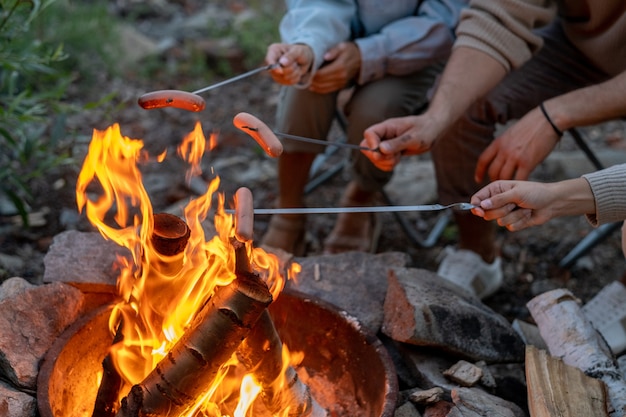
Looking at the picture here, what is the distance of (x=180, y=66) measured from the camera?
4.89 m

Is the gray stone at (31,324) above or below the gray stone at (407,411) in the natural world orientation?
above

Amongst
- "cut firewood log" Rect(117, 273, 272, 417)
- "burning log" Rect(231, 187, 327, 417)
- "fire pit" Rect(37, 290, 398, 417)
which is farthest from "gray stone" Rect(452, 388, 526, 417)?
"cut firewood log" Rect(117, 273, 272, 417)

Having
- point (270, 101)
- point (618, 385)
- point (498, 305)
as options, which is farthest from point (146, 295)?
point (270, 101)

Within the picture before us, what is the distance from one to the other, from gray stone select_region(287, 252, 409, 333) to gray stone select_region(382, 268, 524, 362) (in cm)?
7

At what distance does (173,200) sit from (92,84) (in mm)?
1480

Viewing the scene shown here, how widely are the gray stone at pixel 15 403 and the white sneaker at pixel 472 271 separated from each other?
1567mm

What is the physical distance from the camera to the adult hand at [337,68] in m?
2.52

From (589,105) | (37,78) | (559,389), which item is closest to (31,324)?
(559,389)

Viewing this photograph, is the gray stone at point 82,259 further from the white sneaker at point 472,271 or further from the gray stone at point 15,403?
the white sneaker at point 472,271

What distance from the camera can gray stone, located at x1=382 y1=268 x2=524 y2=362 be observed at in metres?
2.09

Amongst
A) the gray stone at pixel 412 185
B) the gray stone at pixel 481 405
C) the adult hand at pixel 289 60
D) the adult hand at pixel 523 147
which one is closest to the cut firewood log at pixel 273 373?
the gray stone at pixel 481 405

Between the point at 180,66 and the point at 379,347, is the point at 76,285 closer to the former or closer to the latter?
the point at 379,347

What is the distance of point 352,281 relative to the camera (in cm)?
240

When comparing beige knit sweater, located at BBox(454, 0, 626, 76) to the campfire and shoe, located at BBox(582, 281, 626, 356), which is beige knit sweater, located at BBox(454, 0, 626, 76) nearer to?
shoe, located at BBox(582, 281, 626, 356)
